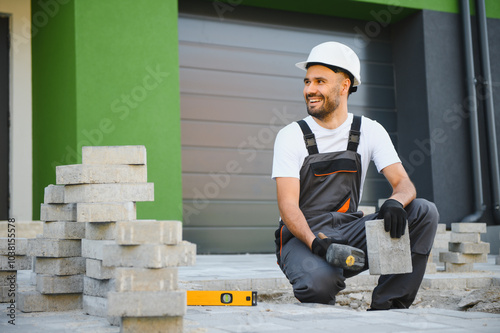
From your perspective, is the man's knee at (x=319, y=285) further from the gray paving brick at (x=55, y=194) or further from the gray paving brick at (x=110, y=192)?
the gray paving brick at (x=55, y=194)

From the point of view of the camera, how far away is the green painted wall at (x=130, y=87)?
7.73m

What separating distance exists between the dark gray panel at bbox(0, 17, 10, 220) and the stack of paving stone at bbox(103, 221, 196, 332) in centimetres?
621

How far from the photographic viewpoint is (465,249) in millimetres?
6031

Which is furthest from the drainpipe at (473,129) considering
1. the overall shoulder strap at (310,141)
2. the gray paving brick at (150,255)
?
the gray paving brick at (150,255)

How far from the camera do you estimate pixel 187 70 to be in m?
8.74

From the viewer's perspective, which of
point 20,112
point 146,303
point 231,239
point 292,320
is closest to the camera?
point 146,303

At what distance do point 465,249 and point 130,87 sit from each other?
4.41m

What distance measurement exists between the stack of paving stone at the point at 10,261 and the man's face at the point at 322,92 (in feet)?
6.62

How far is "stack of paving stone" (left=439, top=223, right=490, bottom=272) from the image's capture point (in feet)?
19.8

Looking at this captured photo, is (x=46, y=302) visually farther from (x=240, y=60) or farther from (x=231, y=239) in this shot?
(x=240, y=60)

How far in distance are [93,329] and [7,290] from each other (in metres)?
1.31

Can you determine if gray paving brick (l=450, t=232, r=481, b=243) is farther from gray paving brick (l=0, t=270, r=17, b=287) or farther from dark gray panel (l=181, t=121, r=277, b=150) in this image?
gray paving brick (l=0, t=270, r=17, b=287)

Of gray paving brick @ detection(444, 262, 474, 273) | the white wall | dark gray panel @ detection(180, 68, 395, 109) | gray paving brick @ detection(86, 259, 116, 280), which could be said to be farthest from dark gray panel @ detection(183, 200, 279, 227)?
gray paving brick @ detection(86, 259, 116, 280)

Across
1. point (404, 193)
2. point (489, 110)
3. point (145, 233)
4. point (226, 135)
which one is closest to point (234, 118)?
point (226, 135)
